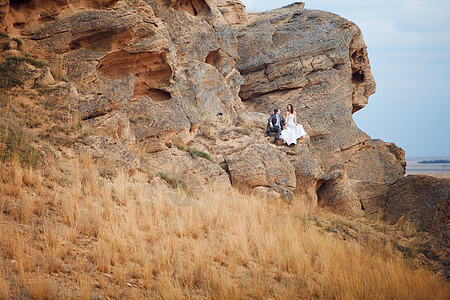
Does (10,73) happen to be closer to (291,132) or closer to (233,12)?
(291,132)

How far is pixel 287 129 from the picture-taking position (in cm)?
1792

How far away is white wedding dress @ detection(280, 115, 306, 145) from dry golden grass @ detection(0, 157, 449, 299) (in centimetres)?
814

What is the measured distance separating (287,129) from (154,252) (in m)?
12.4

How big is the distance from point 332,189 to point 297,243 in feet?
32.9

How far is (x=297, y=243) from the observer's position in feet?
26.9

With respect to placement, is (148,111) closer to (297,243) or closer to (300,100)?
(297,243)

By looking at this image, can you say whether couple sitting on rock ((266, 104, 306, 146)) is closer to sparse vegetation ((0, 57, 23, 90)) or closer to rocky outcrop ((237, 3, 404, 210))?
rocky outcrop ((237, 3, 404, 210))

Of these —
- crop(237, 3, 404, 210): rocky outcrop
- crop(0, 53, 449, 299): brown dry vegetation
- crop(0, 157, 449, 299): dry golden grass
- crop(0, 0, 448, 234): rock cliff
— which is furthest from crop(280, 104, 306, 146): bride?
crop(0, 157, 449, 299): dry golden grass

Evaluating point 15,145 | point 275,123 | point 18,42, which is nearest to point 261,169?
point 275,123

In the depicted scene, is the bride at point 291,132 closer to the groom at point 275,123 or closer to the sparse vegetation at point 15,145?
the groom at point 275,123

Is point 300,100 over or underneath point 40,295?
over

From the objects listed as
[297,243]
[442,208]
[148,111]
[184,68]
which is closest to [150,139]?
[148,111]

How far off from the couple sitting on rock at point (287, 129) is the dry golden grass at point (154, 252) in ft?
27.0

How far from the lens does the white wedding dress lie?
57.5 feet
